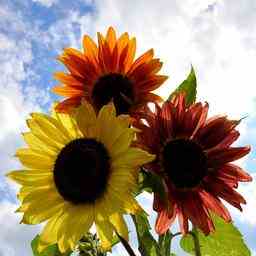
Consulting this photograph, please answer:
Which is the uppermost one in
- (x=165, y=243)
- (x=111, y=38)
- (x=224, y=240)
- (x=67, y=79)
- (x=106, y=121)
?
(x=111, y=38)

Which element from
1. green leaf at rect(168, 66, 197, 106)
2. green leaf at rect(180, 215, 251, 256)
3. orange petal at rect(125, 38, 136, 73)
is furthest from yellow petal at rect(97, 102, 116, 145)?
green leaf at rect(180, 215, 251, 256)

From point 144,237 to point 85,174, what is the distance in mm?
240

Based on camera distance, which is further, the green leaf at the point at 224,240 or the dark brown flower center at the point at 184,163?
the green leaf at the point at 224,240

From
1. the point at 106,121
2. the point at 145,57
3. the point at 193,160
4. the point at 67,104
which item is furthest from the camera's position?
the point at 145,57

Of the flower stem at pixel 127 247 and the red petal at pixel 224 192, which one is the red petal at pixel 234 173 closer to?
the red petal at pixel 224 192

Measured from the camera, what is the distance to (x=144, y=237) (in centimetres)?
148

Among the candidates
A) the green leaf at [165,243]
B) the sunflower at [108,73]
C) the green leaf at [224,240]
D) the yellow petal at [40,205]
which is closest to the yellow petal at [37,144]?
the yellow petal at [40,205]

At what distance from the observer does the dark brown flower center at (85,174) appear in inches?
54.6

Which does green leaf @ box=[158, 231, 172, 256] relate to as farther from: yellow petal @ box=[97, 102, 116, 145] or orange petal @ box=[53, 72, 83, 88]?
orange petal @ box=[53, 72, 83, 88]

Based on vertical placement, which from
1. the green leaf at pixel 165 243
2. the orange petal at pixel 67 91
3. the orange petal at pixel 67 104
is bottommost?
the green leaf at pixel 165 243

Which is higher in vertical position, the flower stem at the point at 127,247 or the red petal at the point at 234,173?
the red petal at the point at 234,173

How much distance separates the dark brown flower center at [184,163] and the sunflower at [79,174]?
0.47 ft

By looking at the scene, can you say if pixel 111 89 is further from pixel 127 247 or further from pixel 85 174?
pixel 127 247

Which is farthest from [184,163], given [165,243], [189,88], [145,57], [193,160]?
[145,57]
